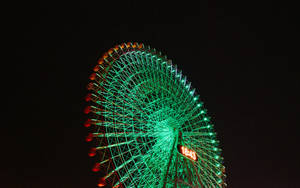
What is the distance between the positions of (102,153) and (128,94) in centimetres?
405

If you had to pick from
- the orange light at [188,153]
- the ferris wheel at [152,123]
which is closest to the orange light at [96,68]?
the ferris wheel at [152,123]

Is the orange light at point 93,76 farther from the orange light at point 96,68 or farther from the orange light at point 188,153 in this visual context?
the orange light at point 188,153

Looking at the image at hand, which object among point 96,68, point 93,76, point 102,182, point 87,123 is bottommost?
point 102,182

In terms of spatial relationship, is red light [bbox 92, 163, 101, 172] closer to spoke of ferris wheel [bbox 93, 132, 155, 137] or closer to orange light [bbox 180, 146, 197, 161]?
spoke of ferris wheel [bbox 93, 132, 155, 137]

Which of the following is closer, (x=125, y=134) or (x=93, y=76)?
(x=125, y=134)

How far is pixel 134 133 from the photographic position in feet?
51.6

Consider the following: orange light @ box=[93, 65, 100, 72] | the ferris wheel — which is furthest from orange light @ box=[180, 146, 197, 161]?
orange light @ box=[93, 65, 100, 72]

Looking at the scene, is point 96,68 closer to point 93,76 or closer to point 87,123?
point 93,76

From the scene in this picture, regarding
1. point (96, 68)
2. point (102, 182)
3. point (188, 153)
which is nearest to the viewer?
point (102, 182)

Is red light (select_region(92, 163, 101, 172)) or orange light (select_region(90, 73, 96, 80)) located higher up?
orange light (select_region(90, 73, 96, 80))

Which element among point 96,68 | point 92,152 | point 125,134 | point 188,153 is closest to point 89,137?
point 92,152

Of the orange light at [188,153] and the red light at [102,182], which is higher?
the orange light at [188,153]

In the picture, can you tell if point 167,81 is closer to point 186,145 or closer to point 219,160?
point 186,145

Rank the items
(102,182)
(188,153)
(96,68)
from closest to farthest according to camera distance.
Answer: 1. (102,182)
2. (96,68)
3. (188,153)
